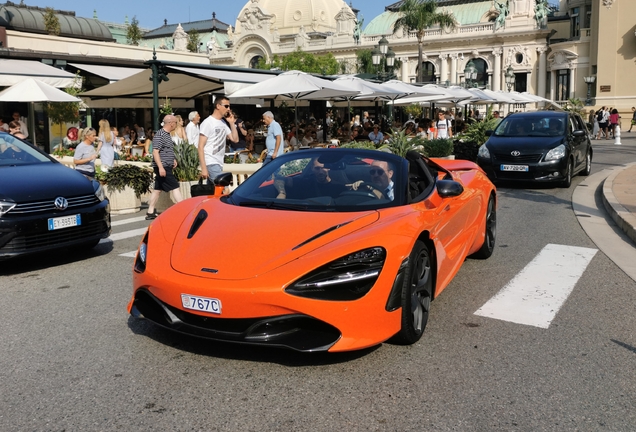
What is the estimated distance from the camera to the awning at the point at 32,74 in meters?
18.8

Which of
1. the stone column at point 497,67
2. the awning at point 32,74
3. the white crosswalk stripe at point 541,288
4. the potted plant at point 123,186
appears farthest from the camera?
the stone column at point 497,67

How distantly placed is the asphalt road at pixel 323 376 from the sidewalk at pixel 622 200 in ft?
11.4

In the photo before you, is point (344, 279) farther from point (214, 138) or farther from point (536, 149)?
point (536, 149)

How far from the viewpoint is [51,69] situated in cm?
2034

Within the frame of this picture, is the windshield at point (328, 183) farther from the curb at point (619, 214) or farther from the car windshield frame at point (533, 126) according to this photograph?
the car windshield frame at point (533, 126)

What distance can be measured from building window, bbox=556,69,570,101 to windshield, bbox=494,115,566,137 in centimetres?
6052

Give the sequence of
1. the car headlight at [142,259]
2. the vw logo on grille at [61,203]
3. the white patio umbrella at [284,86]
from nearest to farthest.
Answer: the car headlight at [142,259]
the vw logo on grille at [61,203]
the white patio umbrella at [284,86]

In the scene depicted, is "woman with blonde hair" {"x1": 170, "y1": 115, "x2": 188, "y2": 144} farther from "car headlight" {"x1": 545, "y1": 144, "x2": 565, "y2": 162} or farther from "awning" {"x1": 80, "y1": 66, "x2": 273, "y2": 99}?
"car headlight" {"x1": 545, "y1": 144, "x2": 565, "y2": 162}

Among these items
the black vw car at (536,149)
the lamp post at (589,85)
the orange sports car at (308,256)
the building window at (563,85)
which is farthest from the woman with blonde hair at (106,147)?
the building window at (563,85)

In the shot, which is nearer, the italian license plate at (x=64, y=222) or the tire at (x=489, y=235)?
the italian license plate at (x=64, y=222)

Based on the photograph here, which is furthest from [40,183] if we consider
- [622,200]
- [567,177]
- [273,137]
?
[567,177]

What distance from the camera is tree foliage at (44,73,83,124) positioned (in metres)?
19.4

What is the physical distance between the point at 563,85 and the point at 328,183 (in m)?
73.3

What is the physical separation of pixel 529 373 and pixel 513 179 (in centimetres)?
1048
